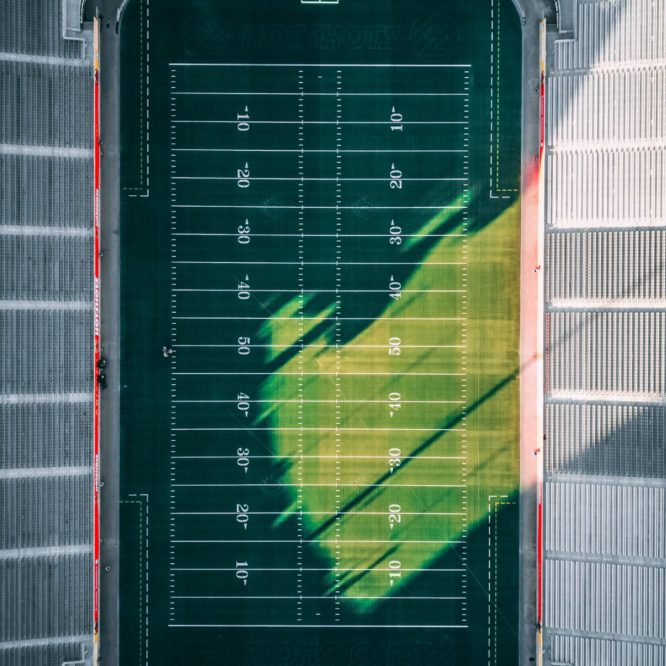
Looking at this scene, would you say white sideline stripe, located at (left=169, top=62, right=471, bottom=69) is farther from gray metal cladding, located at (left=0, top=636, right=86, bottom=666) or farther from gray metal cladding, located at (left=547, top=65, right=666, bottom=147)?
gray metal cladding, located at (left=0, top=636, right=86, bottom=666)

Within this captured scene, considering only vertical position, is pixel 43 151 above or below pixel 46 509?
above

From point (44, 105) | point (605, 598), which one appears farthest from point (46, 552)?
point (605, 598)

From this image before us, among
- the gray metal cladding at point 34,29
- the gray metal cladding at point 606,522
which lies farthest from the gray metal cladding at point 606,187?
the gray metal cladding at point 34,29

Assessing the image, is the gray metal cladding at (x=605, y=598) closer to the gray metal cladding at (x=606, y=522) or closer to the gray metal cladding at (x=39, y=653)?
the gray metal cladding at (x=606, y=522)

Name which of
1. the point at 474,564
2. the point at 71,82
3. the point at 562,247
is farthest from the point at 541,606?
the point at 71,82

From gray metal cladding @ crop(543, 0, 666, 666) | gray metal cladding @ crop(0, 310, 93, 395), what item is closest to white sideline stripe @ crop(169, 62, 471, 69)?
gray metal cladding @ crop(543, 0, 666, 666)

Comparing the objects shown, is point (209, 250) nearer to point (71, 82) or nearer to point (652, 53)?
point (71, 82)

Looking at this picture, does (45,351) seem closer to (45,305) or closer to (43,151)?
(45,305)
